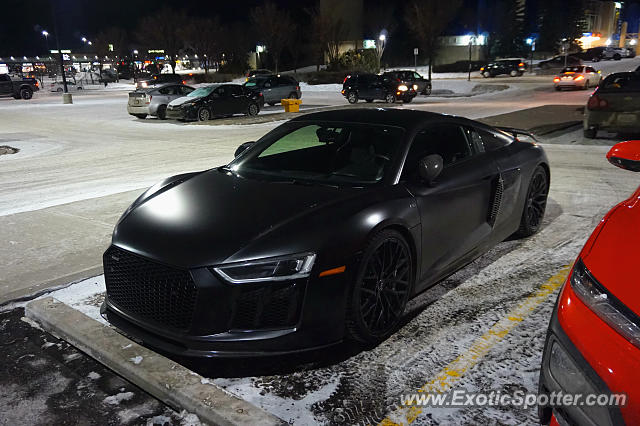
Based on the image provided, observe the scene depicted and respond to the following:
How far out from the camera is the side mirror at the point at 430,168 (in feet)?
12.3

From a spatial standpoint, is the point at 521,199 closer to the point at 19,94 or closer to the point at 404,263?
the point at 404,263

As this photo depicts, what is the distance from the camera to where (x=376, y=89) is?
26.8 metres

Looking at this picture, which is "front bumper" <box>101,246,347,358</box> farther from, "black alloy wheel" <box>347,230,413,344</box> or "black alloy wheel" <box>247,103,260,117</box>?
"black alloy wheel" <box>247,103,260,117</box>

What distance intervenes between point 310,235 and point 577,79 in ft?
107

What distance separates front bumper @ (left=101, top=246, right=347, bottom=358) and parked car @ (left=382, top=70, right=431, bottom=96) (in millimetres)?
25269

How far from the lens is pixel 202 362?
11.4 feet

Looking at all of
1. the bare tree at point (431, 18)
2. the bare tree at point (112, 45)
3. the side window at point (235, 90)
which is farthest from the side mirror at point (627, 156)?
the bare tree at point (112, 45)

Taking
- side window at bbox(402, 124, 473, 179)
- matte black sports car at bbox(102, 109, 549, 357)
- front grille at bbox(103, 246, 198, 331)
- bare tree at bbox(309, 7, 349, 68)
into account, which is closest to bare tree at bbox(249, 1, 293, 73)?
bare tree at bbox(309, 7, 349, 68)

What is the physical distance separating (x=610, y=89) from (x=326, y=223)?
1147 centimetres

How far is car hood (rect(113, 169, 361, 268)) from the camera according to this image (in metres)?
3.02

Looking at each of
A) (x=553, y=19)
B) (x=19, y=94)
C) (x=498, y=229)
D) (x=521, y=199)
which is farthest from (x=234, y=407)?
(x=553, y=19)

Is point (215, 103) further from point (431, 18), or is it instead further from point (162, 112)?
point (431, 18)

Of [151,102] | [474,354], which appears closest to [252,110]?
[151,102]

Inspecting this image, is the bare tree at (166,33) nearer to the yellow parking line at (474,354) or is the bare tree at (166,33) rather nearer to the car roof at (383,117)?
the car roof at (383,117)
